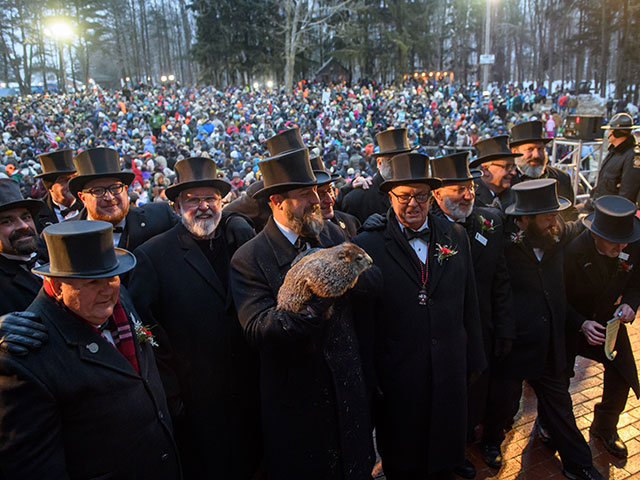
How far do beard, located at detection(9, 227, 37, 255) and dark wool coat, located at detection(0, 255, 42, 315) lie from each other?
9 cm

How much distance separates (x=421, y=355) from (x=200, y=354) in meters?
1.44

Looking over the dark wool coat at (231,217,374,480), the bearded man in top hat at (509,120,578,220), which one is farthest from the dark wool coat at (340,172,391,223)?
the dark wool coat at (231,217,374,480)

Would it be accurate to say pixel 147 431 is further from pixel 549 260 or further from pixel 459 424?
pixel 549 260

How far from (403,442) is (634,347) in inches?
144

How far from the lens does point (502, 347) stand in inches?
140

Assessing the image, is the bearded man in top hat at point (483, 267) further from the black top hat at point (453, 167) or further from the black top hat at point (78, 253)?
the black top hat at point (78, 253)

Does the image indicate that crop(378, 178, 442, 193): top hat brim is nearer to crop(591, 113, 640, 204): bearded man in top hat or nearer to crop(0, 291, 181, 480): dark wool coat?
crop(0, 291, 181, 480): dark wool coat

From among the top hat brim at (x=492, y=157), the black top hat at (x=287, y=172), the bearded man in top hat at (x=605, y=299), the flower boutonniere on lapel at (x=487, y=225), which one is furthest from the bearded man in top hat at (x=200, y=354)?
the top hat brim at (x=492, y=157)

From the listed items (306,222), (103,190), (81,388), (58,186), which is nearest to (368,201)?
(306,222)

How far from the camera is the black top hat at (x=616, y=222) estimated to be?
336 centimetres

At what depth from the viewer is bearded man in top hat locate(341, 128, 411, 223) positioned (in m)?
5.17

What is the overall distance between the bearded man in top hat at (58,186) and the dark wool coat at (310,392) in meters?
3.02

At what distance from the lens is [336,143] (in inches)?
846

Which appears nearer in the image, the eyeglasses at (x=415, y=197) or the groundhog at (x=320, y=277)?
the groundhog at (x=320, y=277)
